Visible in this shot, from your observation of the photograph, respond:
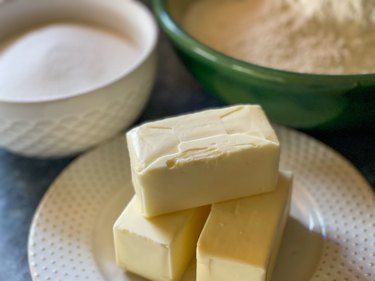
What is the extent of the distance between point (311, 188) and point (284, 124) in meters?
0.11

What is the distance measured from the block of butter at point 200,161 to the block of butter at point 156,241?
0.05 feet

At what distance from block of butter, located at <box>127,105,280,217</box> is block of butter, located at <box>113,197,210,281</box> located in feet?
0.05

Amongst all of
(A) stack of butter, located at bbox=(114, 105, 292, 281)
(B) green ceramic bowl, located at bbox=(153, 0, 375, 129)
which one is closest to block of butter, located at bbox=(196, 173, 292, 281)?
(A) stack of butter, located at bbox=(114, 105, 292, 281)

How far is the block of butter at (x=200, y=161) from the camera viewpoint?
66 centimetres

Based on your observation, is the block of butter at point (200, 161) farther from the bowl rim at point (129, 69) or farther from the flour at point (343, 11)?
the flour at point (343, 11)

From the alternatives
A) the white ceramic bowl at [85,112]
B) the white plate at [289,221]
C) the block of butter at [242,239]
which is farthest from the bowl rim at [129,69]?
the block of butter at [242,239]

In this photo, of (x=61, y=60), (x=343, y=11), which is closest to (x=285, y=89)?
(x=343, y=11)

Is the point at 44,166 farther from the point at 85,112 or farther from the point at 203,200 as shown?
the point at 203,200

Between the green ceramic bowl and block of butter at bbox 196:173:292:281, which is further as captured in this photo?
the green ceramic bowl

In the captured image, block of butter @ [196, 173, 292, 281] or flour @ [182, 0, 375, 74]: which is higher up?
flour @ [182, 0, 375, 74]

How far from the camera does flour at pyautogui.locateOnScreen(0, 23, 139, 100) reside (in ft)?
2.79

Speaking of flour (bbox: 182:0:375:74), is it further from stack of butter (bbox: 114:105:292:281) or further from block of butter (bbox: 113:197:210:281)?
block of butter (bbox: 113:197:210:281)

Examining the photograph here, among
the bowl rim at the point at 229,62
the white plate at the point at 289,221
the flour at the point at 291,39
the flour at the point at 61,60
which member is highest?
the bowl rim at the point at 229,62

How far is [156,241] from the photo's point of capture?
66 cm
